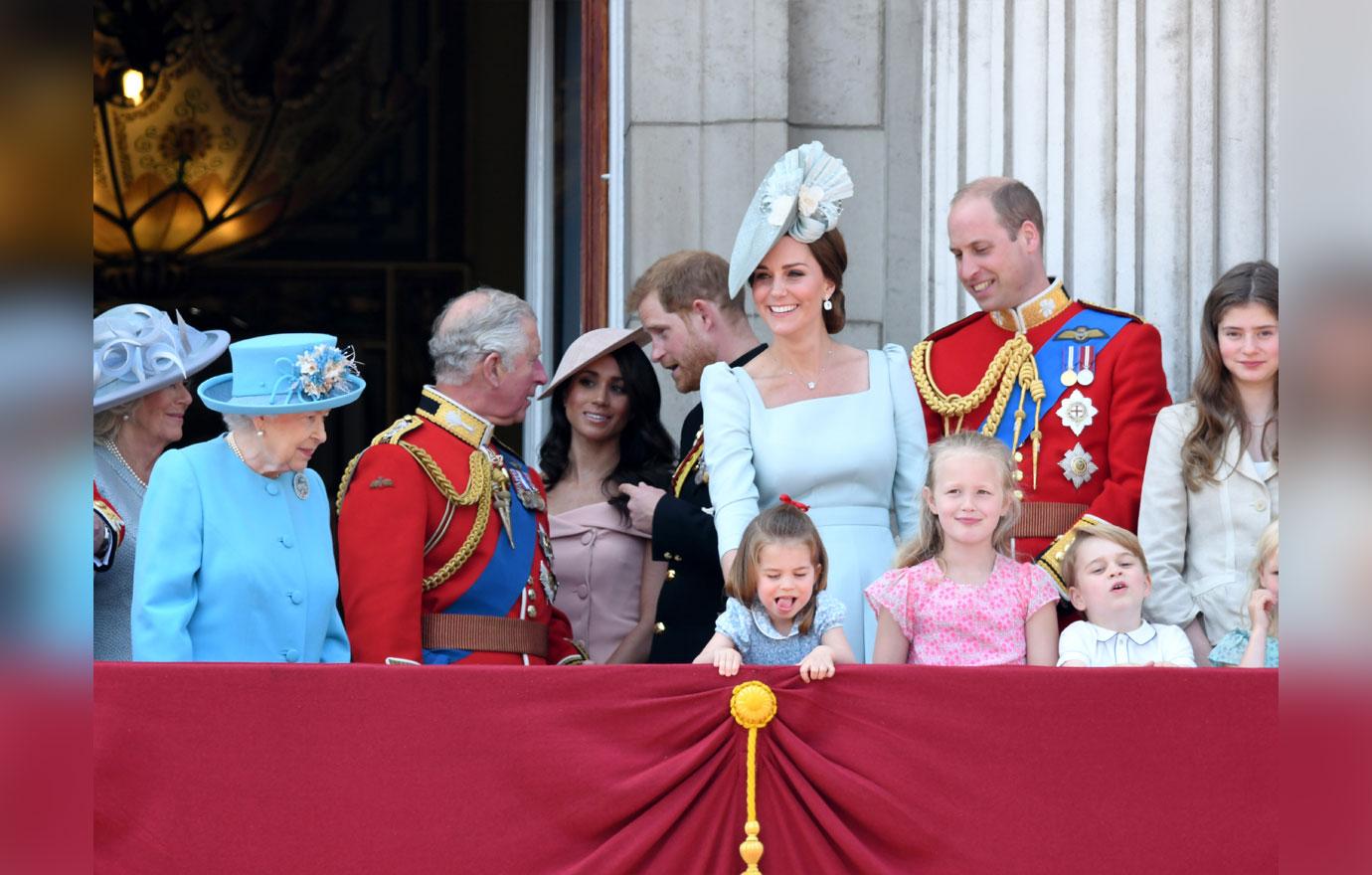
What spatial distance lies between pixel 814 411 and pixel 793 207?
44cm

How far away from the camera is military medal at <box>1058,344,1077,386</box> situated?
433 centimetres

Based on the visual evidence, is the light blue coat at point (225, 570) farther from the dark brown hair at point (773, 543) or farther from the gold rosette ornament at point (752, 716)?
the gold rosette ornament at point (752, 716)

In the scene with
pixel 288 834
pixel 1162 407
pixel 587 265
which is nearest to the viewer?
pixel 288 834

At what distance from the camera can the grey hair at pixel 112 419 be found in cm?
422

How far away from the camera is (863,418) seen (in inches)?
159

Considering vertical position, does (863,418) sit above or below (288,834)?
above

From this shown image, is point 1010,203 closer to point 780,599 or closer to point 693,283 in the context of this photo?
point 693,283

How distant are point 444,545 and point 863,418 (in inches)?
37.2

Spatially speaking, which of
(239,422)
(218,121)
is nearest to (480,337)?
(239,422)

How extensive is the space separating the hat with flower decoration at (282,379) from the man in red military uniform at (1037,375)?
4.58 feet

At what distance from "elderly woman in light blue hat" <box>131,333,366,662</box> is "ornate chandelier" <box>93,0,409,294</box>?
15.5 feet

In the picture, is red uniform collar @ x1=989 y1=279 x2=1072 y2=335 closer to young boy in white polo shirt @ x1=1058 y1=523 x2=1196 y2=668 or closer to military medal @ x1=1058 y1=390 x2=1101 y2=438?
military medal @ x1=1058 y1=390 x2=1101 y2=438
